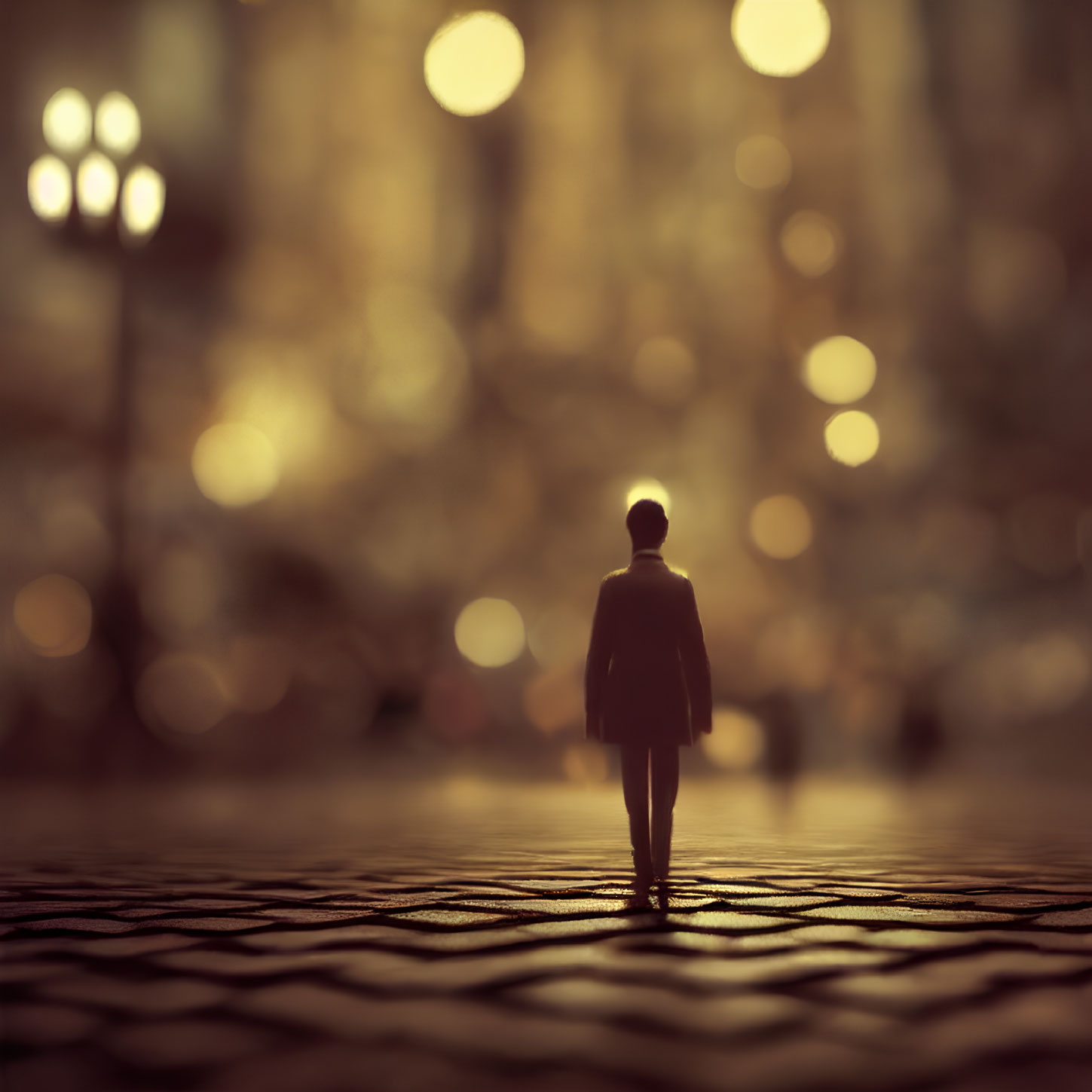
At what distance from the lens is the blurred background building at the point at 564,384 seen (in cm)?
1577

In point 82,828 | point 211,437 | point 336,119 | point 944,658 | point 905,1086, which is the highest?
point 336,119

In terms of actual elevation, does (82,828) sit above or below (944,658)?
below

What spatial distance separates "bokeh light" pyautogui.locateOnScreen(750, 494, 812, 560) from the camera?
17.3 meters

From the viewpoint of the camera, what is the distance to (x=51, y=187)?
1107 centimetres

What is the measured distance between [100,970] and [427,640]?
13.8 metres

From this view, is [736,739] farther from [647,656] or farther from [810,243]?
[647,656]

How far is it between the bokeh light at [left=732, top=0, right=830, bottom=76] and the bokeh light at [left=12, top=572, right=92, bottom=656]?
9.84 metres

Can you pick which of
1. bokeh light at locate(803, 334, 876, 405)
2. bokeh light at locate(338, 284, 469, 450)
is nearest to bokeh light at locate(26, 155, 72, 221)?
bokeh light at locate(338, 284, 469, 450)

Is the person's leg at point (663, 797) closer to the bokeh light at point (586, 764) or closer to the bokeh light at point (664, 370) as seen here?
the bokeh light at point (664, 370)

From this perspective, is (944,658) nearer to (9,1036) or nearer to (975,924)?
(975,924)

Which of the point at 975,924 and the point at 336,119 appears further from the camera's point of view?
the point at 336,119

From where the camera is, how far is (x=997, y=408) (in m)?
17.6

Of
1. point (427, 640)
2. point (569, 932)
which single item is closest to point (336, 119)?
point (427, 640)

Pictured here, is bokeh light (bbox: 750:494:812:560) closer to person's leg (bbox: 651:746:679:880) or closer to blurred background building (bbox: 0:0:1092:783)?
blurred background building (bbox: 0:0:1092:783)
